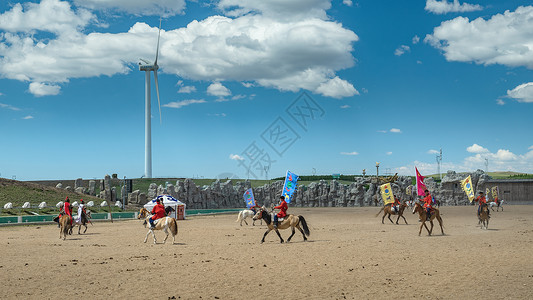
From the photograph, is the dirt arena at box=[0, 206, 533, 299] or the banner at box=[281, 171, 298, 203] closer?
the dirt arena at box=[0, 206, 533, 299]

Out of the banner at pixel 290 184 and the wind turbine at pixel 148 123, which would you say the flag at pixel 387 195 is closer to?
the banner at pixel 290 184

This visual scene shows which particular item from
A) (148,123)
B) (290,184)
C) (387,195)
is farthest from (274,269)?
(148,123)

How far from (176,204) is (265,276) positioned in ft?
108

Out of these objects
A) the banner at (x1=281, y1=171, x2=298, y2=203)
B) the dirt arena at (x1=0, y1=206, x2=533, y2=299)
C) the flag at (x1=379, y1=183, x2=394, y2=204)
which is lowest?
the dirt arena at (x1=0, y1=206, x2=533, y2=299)

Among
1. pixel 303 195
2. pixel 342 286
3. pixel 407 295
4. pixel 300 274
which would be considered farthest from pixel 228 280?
pixel 303 195

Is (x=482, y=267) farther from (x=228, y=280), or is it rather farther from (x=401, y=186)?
(x=401, y=186)

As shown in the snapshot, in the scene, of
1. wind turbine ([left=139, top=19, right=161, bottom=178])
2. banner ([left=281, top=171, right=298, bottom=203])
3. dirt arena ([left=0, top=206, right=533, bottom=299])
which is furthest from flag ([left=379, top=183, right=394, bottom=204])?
wind turbine ([left=139, top=19, right=161, bottom=178])

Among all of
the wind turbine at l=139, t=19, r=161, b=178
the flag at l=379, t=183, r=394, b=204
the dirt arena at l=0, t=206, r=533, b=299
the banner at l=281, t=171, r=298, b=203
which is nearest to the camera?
the dirt arena at l=0, t=206, r=533, b=299

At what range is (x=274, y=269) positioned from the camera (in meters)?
15.4

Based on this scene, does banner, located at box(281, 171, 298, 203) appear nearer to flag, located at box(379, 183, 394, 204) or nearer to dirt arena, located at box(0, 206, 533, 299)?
dirt arena, located at box(0, 206, 533, 299)

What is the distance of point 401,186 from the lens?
280 feet

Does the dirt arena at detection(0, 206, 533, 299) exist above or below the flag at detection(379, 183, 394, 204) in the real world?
below

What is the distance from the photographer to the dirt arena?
39.9ft

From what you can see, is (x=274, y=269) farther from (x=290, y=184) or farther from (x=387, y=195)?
(x=387, y=195)
